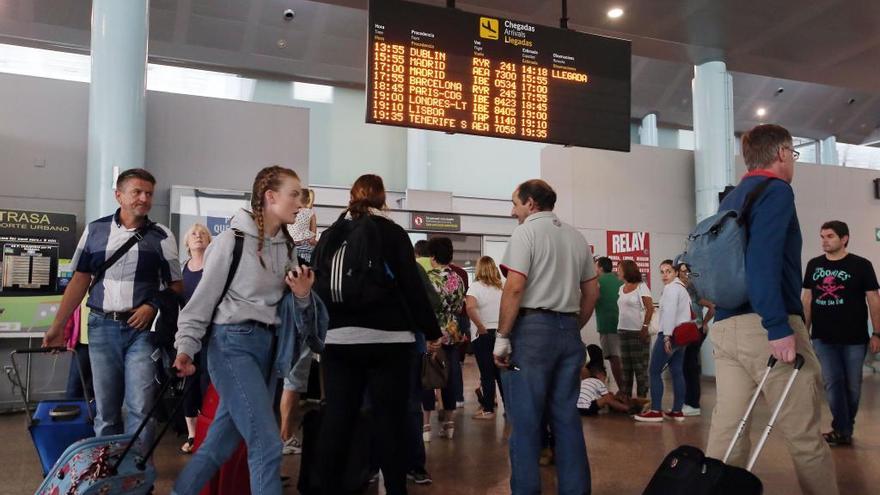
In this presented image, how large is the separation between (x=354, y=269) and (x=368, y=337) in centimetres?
30

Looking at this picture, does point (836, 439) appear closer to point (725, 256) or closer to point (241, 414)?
point (725, 256)

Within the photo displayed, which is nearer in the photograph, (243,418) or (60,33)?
(243,418)

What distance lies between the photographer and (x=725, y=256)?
2.64 m

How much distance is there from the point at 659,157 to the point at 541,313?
779cm

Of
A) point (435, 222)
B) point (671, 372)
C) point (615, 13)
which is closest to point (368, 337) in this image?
point (671, 372)

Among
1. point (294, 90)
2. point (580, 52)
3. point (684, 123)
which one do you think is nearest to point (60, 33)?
point (294, 90)

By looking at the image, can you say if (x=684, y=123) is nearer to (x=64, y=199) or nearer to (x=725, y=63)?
(x=725, y=63)

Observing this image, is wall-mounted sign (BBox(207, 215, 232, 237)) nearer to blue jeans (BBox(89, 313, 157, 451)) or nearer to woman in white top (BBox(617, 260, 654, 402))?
blue jeans (BBox(89, 313, 157, 451))

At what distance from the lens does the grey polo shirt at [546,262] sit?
128 inches

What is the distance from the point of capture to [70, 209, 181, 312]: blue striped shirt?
3141 mm

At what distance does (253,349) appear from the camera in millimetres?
2605

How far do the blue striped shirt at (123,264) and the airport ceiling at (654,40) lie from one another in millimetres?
4541

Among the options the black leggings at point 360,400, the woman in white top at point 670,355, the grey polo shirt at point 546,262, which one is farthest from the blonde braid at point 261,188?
the woman in white top at point 670,355

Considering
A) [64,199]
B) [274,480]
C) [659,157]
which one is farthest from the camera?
[659,157]
